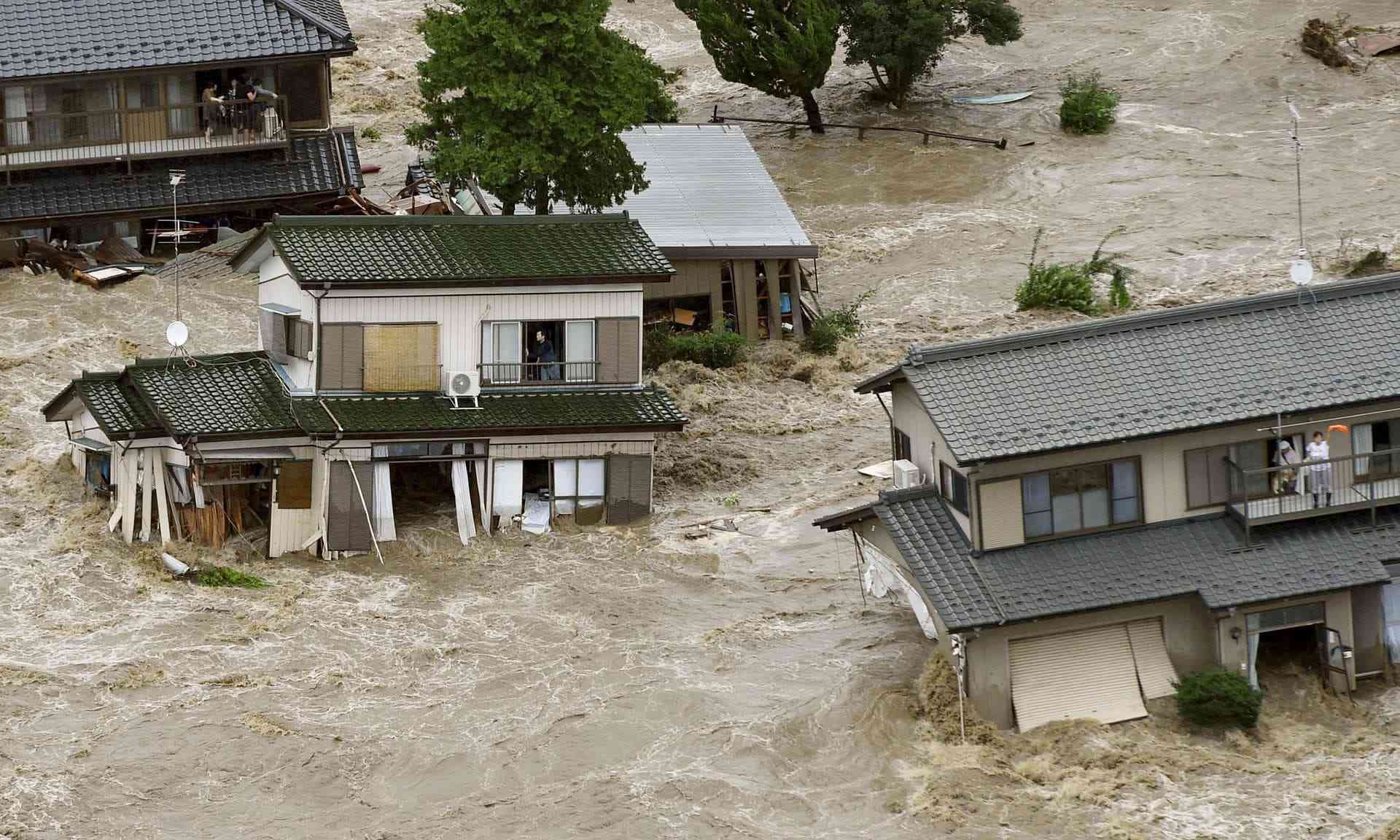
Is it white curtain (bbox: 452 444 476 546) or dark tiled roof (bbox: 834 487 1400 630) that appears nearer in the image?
dark tiled roof (bbox: 834 487 1400 630)

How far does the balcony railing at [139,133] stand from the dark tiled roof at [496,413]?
15273 millimetres

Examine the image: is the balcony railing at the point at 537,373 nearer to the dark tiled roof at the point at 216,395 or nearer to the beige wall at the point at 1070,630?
the dark tiled roof at the point at 216,395

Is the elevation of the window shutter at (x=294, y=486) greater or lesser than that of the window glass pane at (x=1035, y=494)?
lesser

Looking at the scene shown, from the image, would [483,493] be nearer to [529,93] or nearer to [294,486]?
[294,486]

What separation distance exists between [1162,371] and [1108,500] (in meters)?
2.37

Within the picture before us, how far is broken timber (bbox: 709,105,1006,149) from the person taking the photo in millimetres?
62281

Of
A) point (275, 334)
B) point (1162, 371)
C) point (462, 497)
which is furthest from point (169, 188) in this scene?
point (1162, 371)

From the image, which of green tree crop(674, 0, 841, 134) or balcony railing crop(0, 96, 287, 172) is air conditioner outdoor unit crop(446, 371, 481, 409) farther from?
green tree crop(674, 0, 841, 134)

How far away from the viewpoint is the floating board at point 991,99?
65562 mm

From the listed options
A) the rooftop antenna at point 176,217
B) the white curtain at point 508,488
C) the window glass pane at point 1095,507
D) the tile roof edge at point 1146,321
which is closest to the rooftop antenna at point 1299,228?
the tile roof edge at point 1146,321

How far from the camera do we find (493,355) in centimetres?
4031

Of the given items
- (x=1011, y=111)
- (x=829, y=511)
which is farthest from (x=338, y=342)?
(x=1011, y=111)

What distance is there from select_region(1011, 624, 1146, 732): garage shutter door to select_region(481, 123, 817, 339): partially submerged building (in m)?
19.2

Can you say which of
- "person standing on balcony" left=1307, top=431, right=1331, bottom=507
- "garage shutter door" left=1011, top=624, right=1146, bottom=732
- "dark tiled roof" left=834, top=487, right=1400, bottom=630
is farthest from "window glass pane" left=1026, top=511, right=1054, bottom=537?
"person standing on balcony" left=1307, top=431, right=1331, bottom=507
